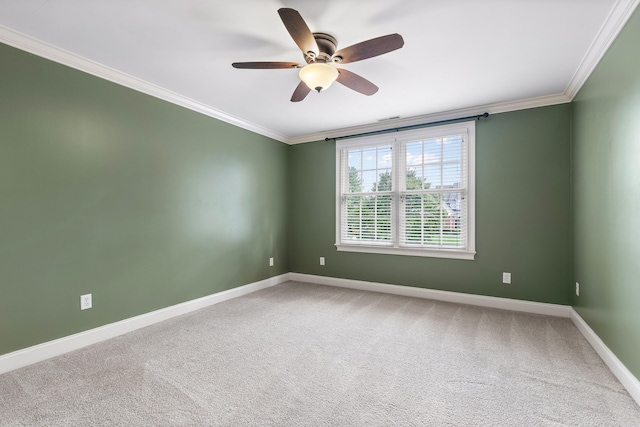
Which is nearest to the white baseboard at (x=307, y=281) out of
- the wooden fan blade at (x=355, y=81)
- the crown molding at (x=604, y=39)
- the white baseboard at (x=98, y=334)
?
the white baseboard at (x=98, y=334)

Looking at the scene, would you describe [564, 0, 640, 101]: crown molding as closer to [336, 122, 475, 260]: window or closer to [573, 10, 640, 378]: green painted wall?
[573, 10, 640, 378]: green painted wall

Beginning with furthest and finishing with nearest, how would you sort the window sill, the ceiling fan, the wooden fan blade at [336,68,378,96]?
the window sill
the wooden fan blade at [336,68,378,96]
the ceiling fan

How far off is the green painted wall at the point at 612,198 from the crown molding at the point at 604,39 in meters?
0.05

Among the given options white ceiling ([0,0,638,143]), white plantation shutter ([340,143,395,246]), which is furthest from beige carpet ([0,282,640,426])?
white ceiling ([0,0,638,143])

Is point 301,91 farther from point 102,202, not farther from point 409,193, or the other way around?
point 409,193

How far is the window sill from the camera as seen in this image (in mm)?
3693

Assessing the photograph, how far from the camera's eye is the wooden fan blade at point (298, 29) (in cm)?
156

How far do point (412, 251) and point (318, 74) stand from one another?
2.74m

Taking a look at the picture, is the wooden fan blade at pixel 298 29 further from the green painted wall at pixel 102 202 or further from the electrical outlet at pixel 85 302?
the electrical outlet at pixel 85 302

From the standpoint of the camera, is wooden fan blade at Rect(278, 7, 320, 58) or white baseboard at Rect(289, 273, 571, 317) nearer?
wooden fan blade at Rect(278, 7, 320, 58)

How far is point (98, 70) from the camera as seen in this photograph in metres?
2.59

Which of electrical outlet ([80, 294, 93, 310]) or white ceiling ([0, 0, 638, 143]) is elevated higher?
white ceiling ([0, 0, 638, 143])

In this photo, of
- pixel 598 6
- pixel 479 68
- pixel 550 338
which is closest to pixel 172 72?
pixel 479 68

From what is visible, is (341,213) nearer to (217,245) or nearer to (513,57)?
(217,245)
